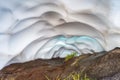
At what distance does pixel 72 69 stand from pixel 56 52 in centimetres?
64

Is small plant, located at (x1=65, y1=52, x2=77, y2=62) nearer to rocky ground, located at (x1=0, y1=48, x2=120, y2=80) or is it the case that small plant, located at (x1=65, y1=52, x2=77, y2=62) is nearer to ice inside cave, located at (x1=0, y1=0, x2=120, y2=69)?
rocky ground, located at (x1=0, y1=48, x2=120, y2=80)

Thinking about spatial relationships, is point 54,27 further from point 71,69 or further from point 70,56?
point 71,69

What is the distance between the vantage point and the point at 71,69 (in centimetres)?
242

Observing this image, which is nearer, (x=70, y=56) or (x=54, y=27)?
(x=70, y=56)

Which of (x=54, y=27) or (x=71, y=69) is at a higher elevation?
(x=54, y=27)

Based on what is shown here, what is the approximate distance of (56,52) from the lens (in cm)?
304

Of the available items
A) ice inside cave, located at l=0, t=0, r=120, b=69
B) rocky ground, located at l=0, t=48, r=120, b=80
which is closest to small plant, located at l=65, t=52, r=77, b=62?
rocky ground, located at l=0, t=48, r=120, b=80

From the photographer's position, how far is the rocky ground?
2260mm

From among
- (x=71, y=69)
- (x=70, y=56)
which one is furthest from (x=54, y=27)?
(x=71, y=69)

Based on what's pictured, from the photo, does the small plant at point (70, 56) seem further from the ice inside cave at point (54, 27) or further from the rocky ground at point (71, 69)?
the ice inside cave at point (54, 27)

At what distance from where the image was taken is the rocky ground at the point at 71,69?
7.41ft

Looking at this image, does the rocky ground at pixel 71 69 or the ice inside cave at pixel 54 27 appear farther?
the ice inside cave at pixel 54 27

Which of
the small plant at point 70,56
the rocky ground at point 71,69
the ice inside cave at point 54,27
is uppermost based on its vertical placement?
the ice inside cave at point 54,27

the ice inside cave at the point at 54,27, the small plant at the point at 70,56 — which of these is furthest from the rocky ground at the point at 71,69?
the ice inside cave at the point at 54,27
